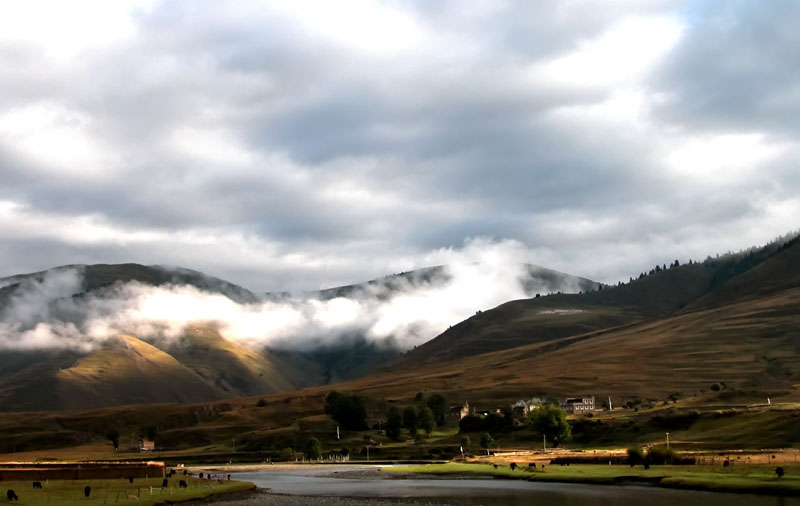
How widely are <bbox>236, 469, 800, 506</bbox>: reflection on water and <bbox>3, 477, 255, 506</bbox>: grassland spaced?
10741mm

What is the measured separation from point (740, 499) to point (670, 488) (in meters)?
16.3

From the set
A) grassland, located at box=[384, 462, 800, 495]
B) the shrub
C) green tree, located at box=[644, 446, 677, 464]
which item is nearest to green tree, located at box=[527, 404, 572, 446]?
grassland, located at box=[384, 462, 800, 495]

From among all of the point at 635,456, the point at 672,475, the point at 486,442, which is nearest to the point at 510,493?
the point at 672,475

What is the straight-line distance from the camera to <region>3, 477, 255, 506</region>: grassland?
8700 centimetres

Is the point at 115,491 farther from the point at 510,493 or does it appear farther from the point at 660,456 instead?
the point at 660,456

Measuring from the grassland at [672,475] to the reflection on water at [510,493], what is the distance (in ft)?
8.06

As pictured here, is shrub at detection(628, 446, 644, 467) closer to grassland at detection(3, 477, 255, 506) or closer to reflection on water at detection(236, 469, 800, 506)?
reflection on water at detection(236, 469, 800, 506)

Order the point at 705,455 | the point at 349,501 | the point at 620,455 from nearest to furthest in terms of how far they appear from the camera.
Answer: the point at 349,501
the point at 705,455
the point at 620,455

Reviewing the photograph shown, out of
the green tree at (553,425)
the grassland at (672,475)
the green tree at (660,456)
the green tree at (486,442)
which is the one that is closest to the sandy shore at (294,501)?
the grassland at (672,475)

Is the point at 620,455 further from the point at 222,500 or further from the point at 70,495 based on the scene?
the point at 70,495

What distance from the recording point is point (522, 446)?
193625mm

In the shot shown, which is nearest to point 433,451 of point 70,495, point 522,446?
point 522,446

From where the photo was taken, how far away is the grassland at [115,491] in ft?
285

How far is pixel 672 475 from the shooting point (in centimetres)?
10919
